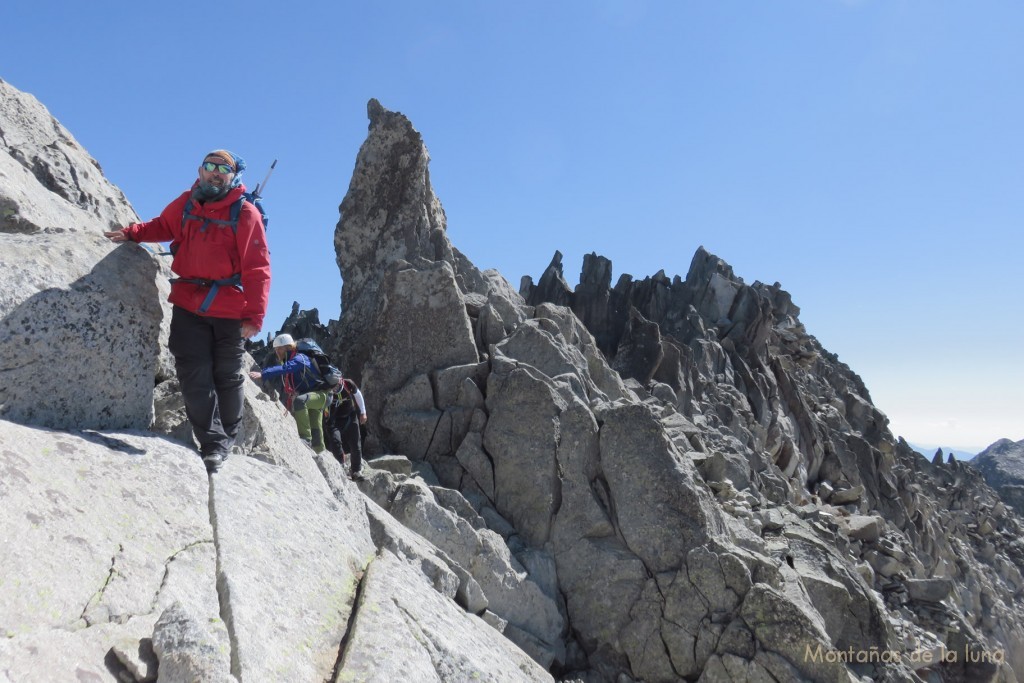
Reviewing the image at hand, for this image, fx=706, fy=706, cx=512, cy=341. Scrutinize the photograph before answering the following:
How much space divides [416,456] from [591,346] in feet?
32.9

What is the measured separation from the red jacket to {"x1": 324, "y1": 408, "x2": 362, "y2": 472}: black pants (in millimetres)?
7142

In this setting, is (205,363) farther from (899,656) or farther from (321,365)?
(899,656)

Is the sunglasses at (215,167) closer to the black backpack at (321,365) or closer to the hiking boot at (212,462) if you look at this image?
the hiking boot at (212,462)

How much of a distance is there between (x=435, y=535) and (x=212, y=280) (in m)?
6.90

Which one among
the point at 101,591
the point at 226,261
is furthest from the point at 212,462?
the point at 101,591

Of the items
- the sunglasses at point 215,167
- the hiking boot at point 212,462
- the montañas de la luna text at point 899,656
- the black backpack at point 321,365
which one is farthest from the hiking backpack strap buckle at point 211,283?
the montañas de la luna text at point 899,656

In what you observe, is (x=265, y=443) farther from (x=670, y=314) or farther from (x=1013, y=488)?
(x=1013, y=488)

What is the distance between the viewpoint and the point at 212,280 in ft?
26.0

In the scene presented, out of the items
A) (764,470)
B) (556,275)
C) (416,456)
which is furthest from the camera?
(556,275)

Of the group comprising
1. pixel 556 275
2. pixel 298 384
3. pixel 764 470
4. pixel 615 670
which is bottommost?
pixel 615 670

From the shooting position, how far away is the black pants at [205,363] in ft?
26.2

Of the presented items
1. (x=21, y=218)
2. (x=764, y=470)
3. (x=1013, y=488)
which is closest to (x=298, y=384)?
(x=21, y=218)

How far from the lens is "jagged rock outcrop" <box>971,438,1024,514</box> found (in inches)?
4515

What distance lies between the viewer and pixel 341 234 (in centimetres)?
2527
